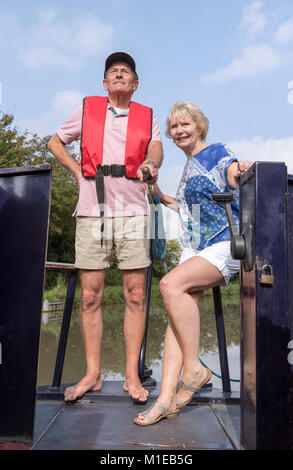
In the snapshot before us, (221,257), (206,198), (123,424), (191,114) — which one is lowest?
(123,424)

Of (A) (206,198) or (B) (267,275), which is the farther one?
(A) (206,198)

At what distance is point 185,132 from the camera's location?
2.46 m

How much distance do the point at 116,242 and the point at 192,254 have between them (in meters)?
0.51

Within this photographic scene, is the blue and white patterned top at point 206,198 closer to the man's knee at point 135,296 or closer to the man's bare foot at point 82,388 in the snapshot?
the man's knee at point 135,296

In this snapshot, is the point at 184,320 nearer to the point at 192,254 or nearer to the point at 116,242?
the point at 192,254

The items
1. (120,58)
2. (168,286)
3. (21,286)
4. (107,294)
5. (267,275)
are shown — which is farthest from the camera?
(107,294)

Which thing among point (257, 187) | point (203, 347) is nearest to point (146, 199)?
point (257, 187)

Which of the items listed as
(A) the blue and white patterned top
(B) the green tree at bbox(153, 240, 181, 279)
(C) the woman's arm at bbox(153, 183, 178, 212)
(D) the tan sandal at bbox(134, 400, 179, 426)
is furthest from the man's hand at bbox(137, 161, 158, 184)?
(B) the green tree at bbox(153, 240, 181, 279)

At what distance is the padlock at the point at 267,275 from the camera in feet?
4.98

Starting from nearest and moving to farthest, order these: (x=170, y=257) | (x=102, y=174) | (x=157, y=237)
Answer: (x=102, y=174) < (x=157, y=237) < (x=170, y=257)

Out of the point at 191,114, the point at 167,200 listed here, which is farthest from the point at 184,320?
the point at 191,114

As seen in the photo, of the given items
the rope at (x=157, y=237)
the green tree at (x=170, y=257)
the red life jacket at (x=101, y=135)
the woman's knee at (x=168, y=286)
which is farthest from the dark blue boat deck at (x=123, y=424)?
the green tree at (x=170, y=257)

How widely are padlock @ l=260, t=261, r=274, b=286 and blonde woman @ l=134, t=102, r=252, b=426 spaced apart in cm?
59
